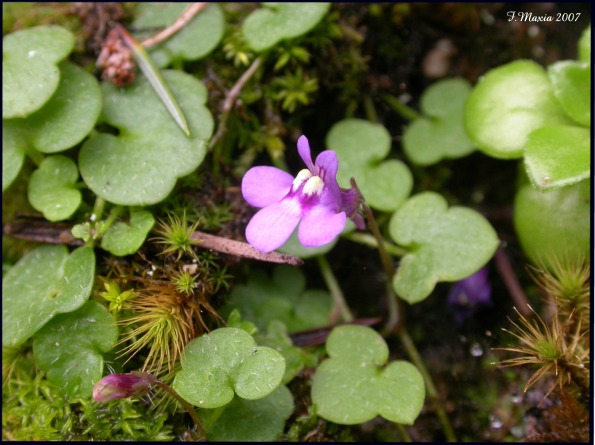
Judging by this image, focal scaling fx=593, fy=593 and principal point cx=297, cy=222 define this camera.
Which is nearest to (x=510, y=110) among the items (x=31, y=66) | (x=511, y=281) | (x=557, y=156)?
(x=557, y=156)

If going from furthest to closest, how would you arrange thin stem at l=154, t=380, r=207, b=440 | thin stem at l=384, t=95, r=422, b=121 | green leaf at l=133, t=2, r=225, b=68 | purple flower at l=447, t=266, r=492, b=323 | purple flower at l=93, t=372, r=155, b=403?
thin stem at l=384, t=95, r=422, b=121, purple flower at l=447, t=266, r=492, b=323, green leaf at l=133, t=2, r=225, b=68, thin stem at l=154, t=380, r=207, b=440, purple flower at l=93, t=372, r=155, b=403

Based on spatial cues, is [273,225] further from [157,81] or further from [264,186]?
[157,81]

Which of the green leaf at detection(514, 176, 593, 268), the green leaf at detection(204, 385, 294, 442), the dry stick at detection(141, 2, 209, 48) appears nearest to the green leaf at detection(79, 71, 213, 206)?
the dry stick at detection(141, 2, 209, 48)

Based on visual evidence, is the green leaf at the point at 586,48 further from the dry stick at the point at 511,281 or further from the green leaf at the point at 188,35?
the green leaf at the point at 188,35

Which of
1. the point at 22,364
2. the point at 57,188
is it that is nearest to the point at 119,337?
the point at 22,364

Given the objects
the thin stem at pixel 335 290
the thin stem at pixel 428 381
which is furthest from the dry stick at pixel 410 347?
the thin stem at pixel 335 290

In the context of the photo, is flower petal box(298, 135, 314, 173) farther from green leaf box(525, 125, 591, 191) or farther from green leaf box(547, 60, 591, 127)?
green leaf box(547, 60, 591, 127)
